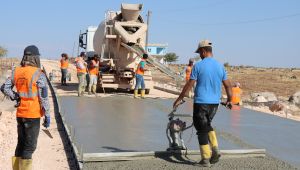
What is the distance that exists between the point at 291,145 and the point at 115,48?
10340 millimetres

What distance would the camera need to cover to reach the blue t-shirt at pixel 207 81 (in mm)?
6707

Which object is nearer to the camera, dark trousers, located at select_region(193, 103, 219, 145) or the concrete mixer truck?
dark trousers, located at select_region(193, 103, 219, 145)

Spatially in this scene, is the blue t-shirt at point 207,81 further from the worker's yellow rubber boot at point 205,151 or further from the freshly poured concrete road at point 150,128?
the freshly poured concrete road at point 150,128

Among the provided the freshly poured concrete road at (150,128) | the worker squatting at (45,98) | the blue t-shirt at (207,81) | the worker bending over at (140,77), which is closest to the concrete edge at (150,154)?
the freshly poured concrete road at (150,128)

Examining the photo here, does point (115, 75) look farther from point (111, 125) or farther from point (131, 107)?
point (111, 125)

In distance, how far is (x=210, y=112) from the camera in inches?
265

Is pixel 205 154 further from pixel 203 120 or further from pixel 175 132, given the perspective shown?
pixel 175 132

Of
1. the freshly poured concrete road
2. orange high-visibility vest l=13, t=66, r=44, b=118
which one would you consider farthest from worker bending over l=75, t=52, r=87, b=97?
orange high-visibility vest l=13, t=66, r=44, b=118

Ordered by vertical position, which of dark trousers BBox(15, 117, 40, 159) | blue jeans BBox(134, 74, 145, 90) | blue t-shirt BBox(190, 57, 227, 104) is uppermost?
blue t-shirt BBox(190, 57, 227, 104)

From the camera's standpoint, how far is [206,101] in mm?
6680

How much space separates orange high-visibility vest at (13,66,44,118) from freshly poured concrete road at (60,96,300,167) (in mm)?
1688

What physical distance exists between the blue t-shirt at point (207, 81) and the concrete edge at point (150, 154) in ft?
3.46

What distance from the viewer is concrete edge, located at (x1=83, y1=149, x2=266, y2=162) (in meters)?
6.87

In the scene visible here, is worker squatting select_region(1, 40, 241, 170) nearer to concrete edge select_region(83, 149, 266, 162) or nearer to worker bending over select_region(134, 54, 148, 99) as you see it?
concrete edge select_region(83, 149, 266, 162)
